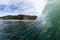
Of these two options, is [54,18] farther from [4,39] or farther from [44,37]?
[4,39]

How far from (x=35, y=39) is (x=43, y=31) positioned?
0.33 meters

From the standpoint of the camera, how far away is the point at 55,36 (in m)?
2.77

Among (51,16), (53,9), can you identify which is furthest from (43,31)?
(53,9)

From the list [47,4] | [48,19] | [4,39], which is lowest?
[4,39]

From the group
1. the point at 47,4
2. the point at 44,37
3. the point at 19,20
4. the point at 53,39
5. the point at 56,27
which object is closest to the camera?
the point at 53,39

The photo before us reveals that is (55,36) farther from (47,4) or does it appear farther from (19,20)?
(19,20)

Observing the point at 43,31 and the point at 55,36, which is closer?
the point at 55,36

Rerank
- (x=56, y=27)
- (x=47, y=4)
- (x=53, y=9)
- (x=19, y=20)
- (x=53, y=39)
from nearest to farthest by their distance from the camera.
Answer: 1. (x=53, y=39)
2. (x=56, y=27)
3. (x=53, y=9)
4. (x=47, y=4)
5. (x=19, y=20)

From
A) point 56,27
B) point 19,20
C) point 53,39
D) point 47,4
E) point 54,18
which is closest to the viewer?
point 53,39

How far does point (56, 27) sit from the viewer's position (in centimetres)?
306

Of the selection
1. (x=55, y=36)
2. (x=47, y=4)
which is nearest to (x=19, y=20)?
(x=47, y=4)

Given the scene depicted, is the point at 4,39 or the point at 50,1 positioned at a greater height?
the point at 50,1

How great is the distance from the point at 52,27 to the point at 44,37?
1.02 ft

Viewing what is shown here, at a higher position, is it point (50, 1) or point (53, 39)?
point (50, 1)
